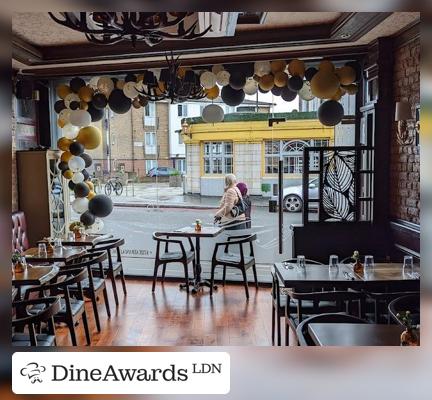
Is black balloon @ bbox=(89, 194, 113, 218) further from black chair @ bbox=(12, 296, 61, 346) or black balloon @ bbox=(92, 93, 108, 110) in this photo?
black chair @ bbox=(12, 296, 61, 346)

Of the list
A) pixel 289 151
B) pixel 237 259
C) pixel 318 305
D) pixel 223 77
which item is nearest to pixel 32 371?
pixel 318 305

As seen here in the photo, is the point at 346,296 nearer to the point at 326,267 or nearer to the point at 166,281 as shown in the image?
the point at 326,267

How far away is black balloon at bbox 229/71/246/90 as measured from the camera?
526cm

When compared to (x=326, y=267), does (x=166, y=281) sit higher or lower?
lower

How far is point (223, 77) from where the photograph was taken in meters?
5.29

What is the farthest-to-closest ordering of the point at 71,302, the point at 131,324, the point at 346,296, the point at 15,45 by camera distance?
the point at 15,45 < the point at 131,324 < the point at 71,302 < the point at 346,296

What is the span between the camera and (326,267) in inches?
162

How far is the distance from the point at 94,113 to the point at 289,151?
7.90 ft

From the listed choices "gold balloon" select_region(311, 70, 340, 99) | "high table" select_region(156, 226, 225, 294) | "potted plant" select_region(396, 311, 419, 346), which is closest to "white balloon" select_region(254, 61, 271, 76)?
"gold balloon" select_region(311, 70, 340, 99)

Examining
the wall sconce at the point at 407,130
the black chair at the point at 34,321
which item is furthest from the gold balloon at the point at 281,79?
the black chair at the point at 34,321

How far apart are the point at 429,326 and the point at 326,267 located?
2051mm

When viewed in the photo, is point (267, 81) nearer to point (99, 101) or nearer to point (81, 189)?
point (99, 101)

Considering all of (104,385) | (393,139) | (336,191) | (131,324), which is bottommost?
(131,324)

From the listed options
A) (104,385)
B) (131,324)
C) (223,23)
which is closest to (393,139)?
(223,23)
